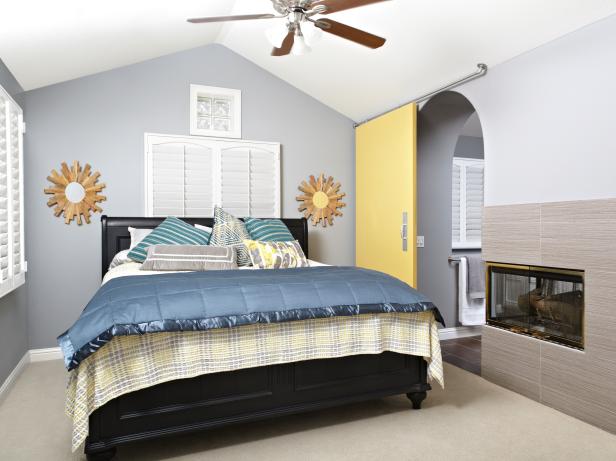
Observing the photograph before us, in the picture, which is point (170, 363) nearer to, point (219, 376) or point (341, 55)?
point (219, 376)

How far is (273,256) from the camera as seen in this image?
3.39m

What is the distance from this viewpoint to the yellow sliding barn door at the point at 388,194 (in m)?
3.89

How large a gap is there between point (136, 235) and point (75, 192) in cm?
71

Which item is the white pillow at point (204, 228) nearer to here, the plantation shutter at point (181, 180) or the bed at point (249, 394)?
the plantation shutter at point (181, 180)

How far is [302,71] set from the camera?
4.31 meters

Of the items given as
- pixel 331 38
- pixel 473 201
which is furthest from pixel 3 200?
pixel 473 201

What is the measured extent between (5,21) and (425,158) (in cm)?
349

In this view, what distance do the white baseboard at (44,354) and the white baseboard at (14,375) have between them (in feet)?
0.15

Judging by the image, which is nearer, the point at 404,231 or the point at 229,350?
the point at 229,350

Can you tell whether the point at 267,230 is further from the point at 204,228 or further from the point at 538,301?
the point at 538,301

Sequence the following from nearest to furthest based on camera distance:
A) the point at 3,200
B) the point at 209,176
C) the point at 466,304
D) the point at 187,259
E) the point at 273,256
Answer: the point at 3,200 → the point at 187,259 → the point at 273,256 → the point at 209,176 → the point at 466,304

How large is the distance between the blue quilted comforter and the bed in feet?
0.42

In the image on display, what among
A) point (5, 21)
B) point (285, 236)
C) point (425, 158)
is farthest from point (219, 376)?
point (425, 158)

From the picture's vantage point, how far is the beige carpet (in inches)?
85.1
